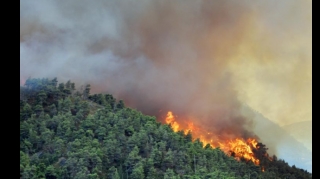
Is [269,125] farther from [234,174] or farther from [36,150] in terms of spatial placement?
[36,150]

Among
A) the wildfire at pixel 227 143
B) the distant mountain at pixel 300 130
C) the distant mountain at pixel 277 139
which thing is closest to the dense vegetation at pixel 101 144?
the wildfire at pixel 227 143

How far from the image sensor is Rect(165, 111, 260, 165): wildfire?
7.17 meters

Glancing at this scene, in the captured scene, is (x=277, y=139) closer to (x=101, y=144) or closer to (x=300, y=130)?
(x=300, y=130)

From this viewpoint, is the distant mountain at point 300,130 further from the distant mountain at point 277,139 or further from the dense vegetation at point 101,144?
the dense vegetation at point 101,144

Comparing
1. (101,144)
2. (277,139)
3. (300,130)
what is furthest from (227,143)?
(101,144)


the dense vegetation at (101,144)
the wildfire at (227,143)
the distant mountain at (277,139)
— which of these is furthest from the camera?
the distant mountain at (277,139)

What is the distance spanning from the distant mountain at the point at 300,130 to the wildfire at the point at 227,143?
2.28 feet

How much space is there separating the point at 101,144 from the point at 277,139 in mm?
3208

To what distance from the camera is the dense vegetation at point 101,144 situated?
6152 millimetres

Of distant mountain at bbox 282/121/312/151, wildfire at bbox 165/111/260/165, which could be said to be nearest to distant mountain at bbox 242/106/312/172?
distant mountain at bbox 282/121/312/151

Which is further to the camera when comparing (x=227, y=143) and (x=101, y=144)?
(x=227, y=143)

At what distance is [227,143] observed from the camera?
24.0ft

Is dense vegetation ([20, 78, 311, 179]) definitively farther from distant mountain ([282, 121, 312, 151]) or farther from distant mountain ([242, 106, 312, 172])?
distant mountain ([282, 121, 312, 151])

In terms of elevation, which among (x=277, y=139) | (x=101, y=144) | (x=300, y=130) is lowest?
(x=101, y=144)
